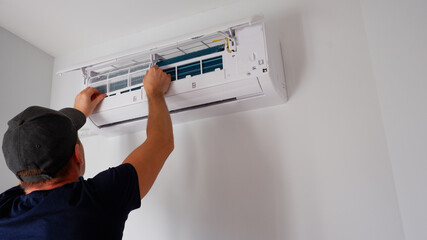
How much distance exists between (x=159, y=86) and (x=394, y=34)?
0.88m

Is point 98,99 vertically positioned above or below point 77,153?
above

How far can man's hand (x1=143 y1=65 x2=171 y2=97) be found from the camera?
1.26 metres

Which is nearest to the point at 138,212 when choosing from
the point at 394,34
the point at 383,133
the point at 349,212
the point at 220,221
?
the point at 220,221

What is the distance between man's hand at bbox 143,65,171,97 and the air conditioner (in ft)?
0.10

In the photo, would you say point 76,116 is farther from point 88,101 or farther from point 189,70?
point 189,70

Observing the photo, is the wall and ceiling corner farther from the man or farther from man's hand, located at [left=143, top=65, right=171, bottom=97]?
the man

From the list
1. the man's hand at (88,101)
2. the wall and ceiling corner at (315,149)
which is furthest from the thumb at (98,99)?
the wall and ceiling corner at (315,149)

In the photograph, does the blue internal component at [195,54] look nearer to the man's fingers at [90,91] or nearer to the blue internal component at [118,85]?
the blue internal component at [118,85]

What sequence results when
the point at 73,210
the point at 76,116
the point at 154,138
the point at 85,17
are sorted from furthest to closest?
the point at 85,17 → the point at 76,116 → the point at 154,138 → the point at 73,210

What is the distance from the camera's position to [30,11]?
64.6 inches

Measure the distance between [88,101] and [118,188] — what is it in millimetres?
626

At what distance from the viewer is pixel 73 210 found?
0.81 meters

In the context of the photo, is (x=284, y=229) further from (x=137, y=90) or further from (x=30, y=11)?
(x=30, y=11)

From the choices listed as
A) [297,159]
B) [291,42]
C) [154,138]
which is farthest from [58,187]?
[291,42]
